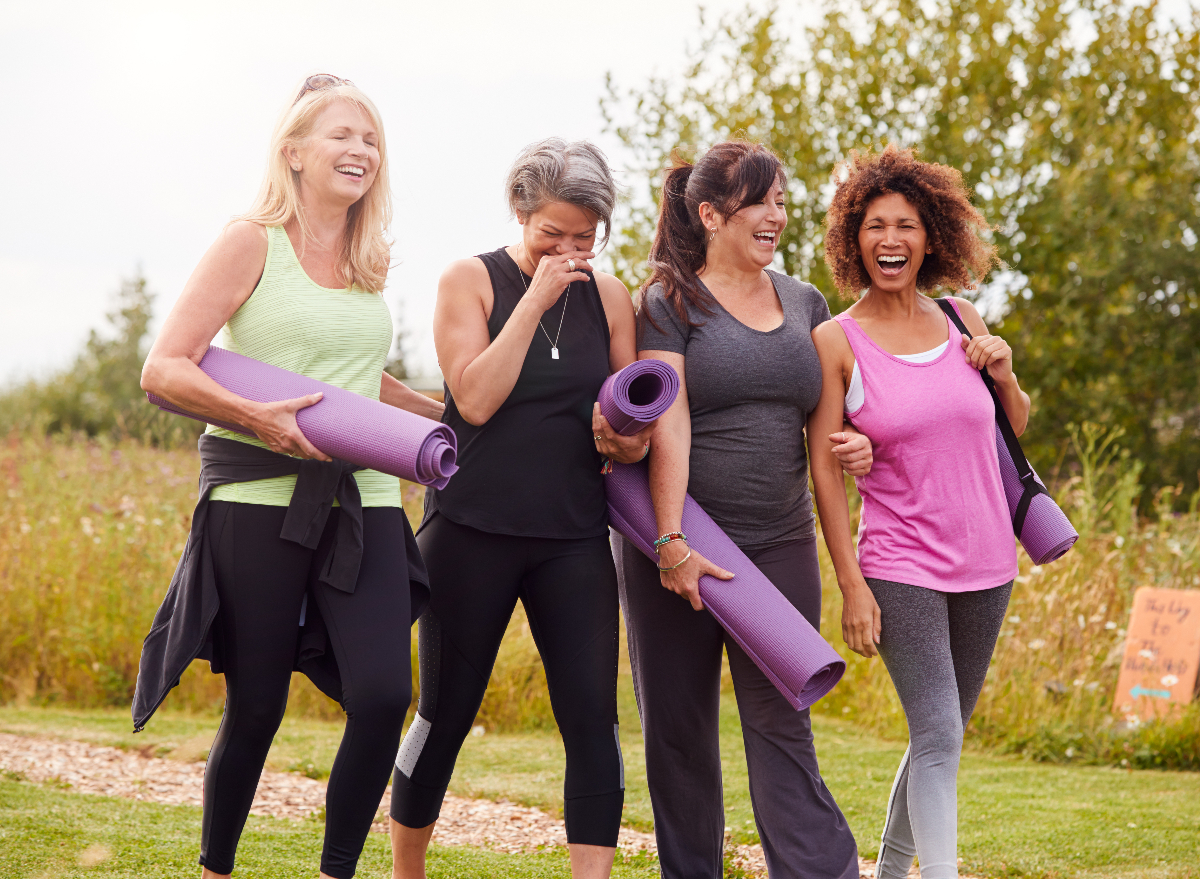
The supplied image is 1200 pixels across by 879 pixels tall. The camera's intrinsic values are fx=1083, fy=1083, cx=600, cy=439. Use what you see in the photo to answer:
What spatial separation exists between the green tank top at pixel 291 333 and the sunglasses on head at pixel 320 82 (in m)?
0.38

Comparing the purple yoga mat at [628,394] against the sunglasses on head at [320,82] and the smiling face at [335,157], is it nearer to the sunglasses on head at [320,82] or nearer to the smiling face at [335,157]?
the smiling face at [335,157]

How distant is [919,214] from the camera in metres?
2.95

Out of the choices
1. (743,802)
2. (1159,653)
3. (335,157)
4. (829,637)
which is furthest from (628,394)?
(1159,653)

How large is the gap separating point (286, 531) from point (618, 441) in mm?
824

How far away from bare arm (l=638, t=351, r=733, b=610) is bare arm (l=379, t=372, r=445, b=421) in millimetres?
672

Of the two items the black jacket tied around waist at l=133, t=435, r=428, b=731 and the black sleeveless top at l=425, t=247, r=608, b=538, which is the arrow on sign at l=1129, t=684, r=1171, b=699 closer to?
the black sleeveless top at l=425, t=247, r=608, b=538

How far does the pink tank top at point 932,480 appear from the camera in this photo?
2.76 m

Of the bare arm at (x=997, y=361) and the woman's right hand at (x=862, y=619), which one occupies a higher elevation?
the bare arm at (x=997, y=361)

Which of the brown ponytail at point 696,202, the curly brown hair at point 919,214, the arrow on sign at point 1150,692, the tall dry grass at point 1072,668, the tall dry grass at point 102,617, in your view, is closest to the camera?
the brown ponytail at point 696,202

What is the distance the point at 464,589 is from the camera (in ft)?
9.16

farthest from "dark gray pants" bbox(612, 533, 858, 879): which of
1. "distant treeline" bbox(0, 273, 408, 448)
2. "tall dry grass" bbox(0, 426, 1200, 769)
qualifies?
"distant treeline" bbox(0, 273, 408, 448)

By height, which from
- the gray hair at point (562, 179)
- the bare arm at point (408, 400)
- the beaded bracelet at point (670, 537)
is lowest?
the beaded bracelet at point (670, 537)

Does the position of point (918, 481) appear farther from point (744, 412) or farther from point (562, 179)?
point (562, 179)

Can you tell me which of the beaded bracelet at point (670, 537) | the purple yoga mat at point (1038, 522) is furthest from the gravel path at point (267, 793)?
the beaded bracelet at point (670, 537)
